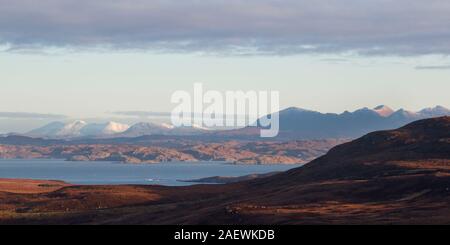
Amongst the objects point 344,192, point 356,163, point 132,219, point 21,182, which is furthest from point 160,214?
point 21,182

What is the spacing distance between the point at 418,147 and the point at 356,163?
1126 centimetres

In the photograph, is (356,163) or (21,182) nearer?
(356,163)

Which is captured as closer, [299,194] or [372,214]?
[372,214]
